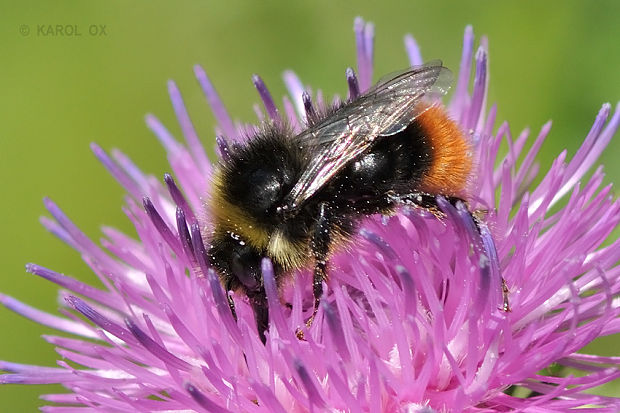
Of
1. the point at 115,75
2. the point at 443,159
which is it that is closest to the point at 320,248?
the point at 443,159

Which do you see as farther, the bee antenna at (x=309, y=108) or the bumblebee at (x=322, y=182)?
the bee antenna at (x=309, y=108)

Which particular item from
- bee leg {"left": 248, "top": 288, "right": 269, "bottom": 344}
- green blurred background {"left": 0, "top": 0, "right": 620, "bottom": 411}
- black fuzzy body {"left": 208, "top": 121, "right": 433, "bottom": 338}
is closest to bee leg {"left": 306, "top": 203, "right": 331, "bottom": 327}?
black fuzzy body {"left": 208, "top": 121, "right": 433, "bottom": 338}

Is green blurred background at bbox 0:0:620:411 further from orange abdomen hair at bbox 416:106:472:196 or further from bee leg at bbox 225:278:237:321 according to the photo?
bee leg at bbox 225:278:237:321

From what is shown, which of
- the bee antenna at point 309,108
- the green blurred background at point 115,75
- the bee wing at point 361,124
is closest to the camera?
the bee wing at point 361,124

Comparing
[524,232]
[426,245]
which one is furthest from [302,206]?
[524,232]

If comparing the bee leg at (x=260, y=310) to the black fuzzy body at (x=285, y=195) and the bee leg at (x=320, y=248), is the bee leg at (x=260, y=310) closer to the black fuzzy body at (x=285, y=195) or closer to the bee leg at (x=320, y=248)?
the black fuzzy body at (x=285, y=195)

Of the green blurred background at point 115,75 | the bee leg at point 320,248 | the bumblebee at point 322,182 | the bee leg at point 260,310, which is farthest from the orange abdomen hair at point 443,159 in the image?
the green blurred background at point 115,75

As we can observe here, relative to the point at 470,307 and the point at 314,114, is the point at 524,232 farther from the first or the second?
the point at 314,114

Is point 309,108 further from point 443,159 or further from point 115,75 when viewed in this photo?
point 115,75
